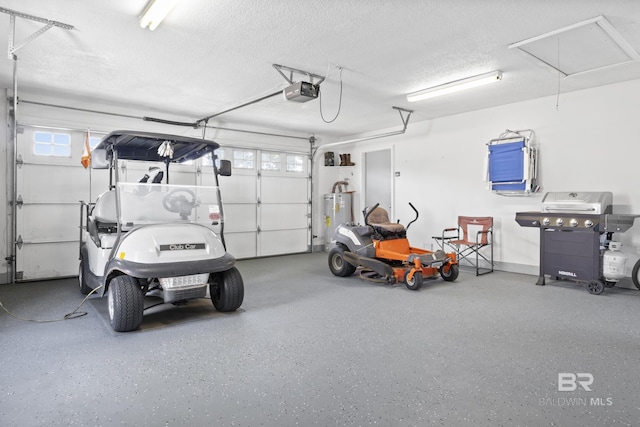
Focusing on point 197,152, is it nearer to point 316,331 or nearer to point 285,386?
point 316,331

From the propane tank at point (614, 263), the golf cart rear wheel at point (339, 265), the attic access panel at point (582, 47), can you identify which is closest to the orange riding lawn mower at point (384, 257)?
the golf cart rear wheel at point (339, 265)

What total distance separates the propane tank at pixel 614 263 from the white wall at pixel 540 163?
0.52m

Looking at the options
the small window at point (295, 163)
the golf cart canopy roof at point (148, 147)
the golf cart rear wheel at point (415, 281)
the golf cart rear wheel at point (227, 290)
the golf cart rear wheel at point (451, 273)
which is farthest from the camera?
the small window at point (295, 163)

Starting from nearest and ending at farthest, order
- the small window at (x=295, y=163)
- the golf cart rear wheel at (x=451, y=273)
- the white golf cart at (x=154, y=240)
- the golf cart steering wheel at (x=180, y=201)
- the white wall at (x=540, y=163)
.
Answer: the white golf cart at (x=154, y=240) → the golf cart steering wheel at (x=180, y=201) → the white wall at (x=540, y=163) → the golf cart rear wheel at (x=451, y=273) → the small window at (x=295, y=163)

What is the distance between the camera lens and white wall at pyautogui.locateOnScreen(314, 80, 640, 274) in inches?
199

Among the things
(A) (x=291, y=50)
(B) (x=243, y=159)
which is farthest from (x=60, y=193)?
(A) (x=291, y=50)

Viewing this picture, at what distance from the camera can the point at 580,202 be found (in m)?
4.86

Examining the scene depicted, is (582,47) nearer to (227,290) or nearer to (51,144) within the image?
(227,290)

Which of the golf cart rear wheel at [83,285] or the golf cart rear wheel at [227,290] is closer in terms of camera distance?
the golf cart rear wheel at [227,290]

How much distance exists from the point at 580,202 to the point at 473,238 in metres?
2.10

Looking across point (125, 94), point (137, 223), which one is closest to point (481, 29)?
point (137, 223)

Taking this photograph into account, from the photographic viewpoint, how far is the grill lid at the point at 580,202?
471cm

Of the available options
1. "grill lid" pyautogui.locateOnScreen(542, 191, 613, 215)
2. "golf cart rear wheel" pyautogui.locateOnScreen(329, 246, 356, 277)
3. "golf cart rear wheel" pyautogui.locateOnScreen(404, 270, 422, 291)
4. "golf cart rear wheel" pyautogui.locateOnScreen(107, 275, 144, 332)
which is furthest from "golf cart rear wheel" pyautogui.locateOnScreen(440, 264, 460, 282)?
"golf cart rear wheel" pyautogui.locateOnScreen(107, 275, 144, 332)

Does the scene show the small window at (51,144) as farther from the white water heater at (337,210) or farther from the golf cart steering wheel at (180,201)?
the white water heater at (337,210)
